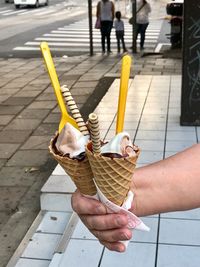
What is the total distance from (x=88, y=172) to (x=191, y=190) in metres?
0.35

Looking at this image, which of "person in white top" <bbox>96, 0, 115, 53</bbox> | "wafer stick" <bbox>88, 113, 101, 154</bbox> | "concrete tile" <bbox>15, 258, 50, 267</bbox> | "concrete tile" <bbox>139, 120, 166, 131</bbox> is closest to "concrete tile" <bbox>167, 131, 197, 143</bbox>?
"concrete tile" <bbox>139, 120, 166, 131</bbox>

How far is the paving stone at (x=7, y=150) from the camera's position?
575 cm

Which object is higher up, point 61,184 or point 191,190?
point 191,190

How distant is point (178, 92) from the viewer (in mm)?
7953

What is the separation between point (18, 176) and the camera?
5.12 meters

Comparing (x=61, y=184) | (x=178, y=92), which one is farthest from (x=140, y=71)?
(x=61, y=184)

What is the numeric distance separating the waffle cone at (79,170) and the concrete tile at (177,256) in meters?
1.91

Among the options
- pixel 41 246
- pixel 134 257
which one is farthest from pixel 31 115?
pixel 134 257

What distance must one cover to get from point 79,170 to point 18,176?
392 cm

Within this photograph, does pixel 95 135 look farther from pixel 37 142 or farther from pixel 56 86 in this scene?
pixel 37 142

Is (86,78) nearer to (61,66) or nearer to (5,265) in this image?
(61,66)

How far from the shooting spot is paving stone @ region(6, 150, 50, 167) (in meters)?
5.48

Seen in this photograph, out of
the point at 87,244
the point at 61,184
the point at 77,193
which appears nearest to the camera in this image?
the point at 77,193

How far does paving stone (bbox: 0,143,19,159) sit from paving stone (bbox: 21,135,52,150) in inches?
4.9
